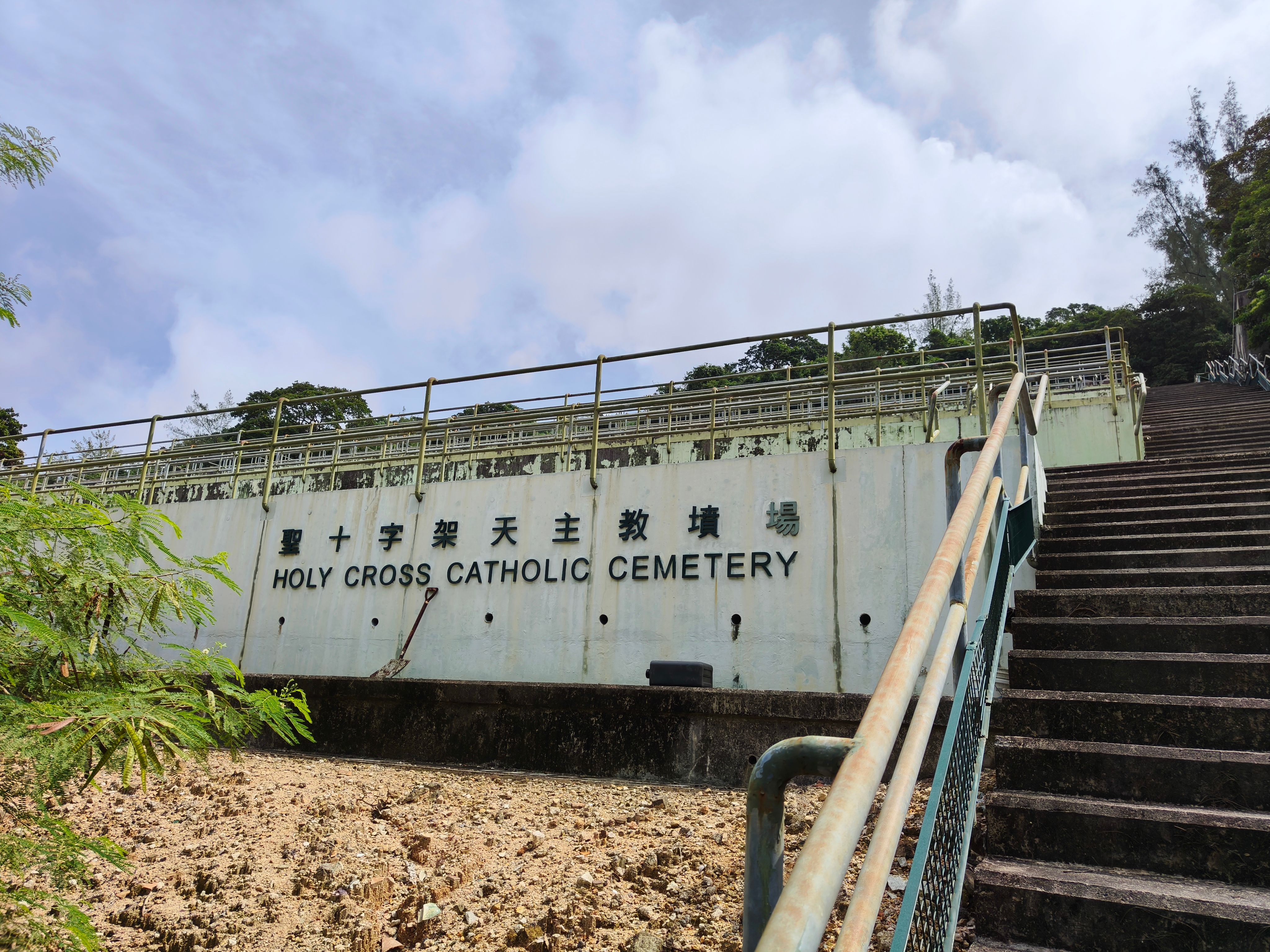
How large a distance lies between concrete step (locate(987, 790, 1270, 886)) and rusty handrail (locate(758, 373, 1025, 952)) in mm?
1193

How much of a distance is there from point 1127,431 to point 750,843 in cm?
1506

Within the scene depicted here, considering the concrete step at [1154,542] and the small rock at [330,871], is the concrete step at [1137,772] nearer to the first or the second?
the concrete step at [1154,542]

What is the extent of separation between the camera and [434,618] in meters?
8.30

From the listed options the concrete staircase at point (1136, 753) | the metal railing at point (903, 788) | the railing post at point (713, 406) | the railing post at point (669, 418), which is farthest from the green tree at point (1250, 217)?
the metal railing at point (903, 788)

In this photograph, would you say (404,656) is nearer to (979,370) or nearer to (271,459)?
(271,459)

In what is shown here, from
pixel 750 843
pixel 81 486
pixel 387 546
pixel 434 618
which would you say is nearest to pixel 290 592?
pixel 387 546

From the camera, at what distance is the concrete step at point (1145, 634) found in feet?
Result: 11.5

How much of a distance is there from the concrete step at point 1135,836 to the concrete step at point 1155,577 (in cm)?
187

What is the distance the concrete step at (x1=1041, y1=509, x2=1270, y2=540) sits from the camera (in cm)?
520

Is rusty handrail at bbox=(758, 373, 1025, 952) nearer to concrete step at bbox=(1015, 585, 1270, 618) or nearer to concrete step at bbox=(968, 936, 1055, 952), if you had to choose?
concrete step at bbox=(968, 936, 1055, 952)

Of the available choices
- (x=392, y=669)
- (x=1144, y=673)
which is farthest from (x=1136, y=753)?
(x=392, y=669)

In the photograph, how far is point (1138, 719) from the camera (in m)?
3.11

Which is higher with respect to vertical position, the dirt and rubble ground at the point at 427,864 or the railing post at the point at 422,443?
the railing post at the point at 422,443

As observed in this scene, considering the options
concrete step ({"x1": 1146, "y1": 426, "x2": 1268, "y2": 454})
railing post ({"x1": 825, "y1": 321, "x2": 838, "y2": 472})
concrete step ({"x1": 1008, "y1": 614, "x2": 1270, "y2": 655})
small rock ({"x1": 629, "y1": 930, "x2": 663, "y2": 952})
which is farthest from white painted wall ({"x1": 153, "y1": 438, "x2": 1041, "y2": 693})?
concrete step ({"x1": 1146, "y1": 426, "x2": 1268, "y2": 454})
